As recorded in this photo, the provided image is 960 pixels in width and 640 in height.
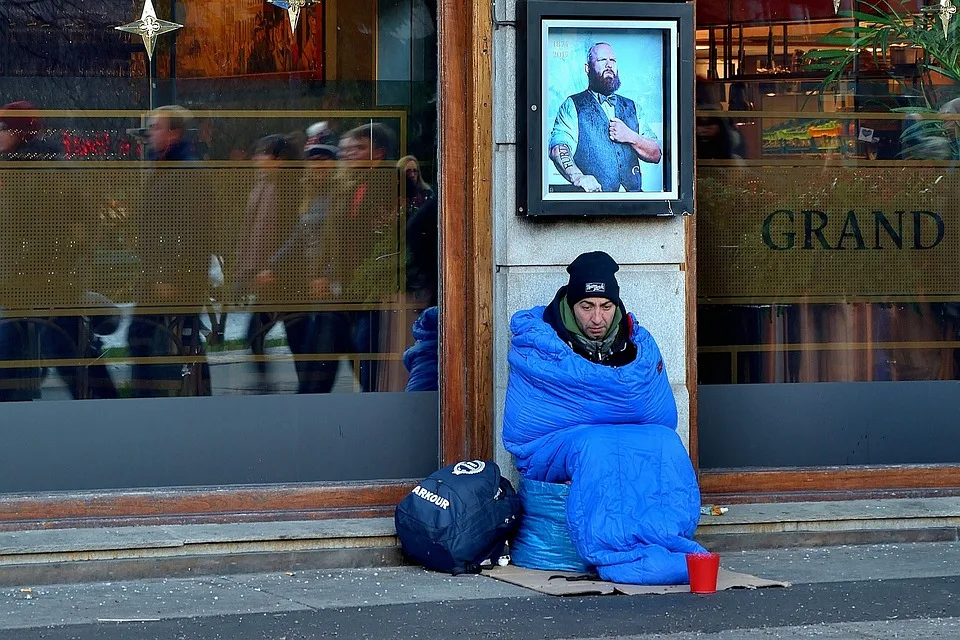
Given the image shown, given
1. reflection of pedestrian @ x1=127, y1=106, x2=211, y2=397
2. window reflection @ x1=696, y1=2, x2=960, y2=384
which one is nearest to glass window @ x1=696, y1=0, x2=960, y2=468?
window reflection @ x1=696, y1=2, x2=960, y2=384

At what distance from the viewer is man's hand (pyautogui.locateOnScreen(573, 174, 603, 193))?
6895 mm

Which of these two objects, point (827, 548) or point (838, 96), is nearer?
point (827, 548)

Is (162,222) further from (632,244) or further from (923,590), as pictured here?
(923,590)

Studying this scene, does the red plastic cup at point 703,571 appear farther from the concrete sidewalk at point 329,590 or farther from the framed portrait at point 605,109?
A: the framed portrait at point 605,109

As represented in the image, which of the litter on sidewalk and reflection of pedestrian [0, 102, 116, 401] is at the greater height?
reflection of pedestrian [0, 102, 116, 401]

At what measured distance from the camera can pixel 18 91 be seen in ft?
22.6

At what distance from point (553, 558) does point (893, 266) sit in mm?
2642

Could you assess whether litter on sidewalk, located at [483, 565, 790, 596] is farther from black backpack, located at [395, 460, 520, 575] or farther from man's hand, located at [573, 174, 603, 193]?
man's hand, located at [573, 174, 603, 193]

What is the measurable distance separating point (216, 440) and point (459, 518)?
4.71 feet

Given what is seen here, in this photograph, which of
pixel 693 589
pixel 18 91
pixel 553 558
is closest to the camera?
pixel 693 589

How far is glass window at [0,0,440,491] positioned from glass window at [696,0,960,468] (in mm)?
1533

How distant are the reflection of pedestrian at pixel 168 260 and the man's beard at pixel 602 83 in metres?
1.91

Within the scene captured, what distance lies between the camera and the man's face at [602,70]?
22.6 ft

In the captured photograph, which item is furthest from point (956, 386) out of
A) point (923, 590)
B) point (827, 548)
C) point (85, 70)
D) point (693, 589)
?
point (85, 70)
